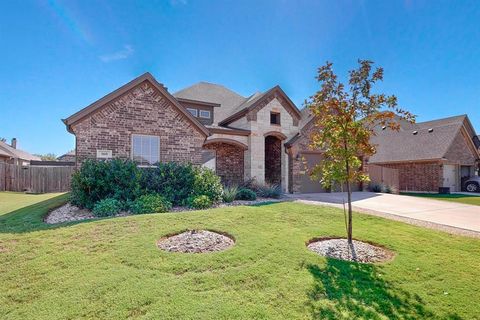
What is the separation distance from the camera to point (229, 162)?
56.1ft

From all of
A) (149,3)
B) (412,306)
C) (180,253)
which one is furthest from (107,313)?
(149,3)

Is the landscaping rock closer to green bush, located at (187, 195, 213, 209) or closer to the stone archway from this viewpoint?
green bush, located at (187, 195, 213, 209)

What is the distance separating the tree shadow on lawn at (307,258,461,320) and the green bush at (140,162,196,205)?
21.3 feet

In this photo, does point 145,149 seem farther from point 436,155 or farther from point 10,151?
point 10,151

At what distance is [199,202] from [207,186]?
4.49 feet

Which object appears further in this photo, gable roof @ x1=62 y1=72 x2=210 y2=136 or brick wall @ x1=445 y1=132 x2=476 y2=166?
brick wall @ x1=445 y1=132 x2=476 y2=166

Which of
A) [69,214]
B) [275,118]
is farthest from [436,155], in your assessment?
[69,214]

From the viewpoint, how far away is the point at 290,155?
55.4ft

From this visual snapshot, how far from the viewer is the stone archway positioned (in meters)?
17.5

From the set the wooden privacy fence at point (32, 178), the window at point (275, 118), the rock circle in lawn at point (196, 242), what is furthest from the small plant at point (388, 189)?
the wooden privacy fence at point (32, 178)

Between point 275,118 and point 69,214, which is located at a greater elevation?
point 275,118

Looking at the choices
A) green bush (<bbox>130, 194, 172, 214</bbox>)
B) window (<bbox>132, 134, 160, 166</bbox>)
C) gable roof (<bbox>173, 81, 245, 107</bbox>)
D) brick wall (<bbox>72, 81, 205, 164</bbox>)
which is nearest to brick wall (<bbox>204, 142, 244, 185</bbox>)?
brick wall (<bbox>72, 81, 205, 164</bbox>)

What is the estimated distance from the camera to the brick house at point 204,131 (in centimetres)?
1069

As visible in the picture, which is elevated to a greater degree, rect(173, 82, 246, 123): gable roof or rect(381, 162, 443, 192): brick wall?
rect(173, 82, 246, 123): gable roof
